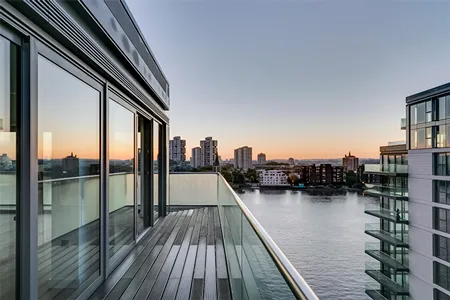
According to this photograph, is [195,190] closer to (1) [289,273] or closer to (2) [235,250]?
(2) [235,250]

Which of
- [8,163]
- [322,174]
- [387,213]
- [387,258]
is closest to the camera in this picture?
[8,163]

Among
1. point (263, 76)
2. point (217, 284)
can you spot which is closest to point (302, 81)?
point (263, 76)

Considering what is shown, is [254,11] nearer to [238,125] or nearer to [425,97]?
[238,125]

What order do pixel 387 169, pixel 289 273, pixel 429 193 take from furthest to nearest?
1. pixel 387 169
2. pixel 429 193
3. pixel 289 273

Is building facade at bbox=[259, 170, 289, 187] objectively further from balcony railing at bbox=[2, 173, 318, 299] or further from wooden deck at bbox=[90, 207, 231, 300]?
balcony railing at bbox=[2, 173, 318, 299]

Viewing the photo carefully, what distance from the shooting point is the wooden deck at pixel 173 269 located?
9.54 ft

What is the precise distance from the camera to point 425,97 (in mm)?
16703

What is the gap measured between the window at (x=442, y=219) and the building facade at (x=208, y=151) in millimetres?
12384

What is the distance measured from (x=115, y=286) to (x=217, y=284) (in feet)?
3.38

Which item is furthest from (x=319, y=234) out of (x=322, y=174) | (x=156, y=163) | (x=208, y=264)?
(x=208, y=264)

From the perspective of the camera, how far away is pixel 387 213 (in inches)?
755

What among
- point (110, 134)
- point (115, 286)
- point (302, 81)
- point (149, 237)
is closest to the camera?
point (115, 286)

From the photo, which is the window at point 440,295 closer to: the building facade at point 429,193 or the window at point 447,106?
the building facade at point 429,193

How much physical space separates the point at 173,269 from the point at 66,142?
197 centimetres
